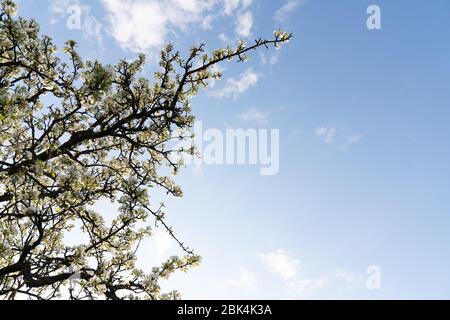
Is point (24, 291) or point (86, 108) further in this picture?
point (86, 108)

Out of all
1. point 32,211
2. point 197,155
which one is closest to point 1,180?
point 32,211

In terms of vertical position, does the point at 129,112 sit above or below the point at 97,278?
above

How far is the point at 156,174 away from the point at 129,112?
189cm

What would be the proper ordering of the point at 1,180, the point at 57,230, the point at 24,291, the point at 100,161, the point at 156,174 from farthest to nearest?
1. the point at 100,161
2. the point at 156,174
3. the point at 57,230
4. the point at 1,180
5. the point at 24,291

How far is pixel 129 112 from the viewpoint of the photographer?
1063 centimetres

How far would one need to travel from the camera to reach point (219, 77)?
10.5 metres
